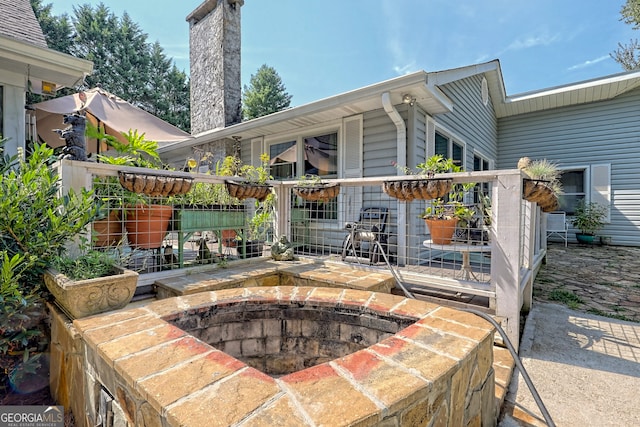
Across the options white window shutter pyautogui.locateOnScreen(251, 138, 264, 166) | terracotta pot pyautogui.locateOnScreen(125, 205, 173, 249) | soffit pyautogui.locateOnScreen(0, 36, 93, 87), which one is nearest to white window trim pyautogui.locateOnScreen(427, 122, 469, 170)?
white window shutter pyautogui.locateOnScreen(251, 138, 264, 166)

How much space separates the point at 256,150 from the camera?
6434 mm

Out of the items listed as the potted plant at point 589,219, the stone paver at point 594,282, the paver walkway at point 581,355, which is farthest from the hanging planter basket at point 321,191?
the potted plant at point 589,219

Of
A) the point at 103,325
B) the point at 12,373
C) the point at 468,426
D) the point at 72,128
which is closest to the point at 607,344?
the point at 468,426

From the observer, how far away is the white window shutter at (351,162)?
15.7ft

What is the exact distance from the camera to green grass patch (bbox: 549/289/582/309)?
338 cm

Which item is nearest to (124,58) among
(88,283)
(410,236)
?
(88,283)

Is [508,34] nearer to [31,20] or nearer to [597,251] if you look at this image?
[597,251]

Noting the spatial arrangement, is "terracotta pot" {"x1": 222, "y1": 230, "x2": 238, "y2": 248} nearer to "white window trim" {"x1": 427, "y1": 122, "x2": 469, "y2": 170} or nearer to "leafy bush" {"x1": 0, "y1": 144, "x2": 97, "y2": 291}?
"leafy bush" {"x1": 0, "y1": 144, "x2": 97, "y2": 291}

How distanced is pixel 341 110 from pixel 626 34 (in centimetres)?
1296

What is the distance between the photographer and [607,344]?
2385 millimetres

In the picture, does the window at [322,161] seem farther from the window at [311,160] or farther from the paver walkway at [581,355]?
the paver walkway at [581,355]

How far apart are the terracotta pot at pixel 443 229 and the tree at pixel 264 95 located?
16333 mm

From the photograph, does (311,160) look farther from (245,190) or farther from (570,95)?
(570,95)

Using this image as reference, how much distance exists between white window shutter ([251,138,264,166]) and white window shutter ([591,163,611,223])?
8583 mm
